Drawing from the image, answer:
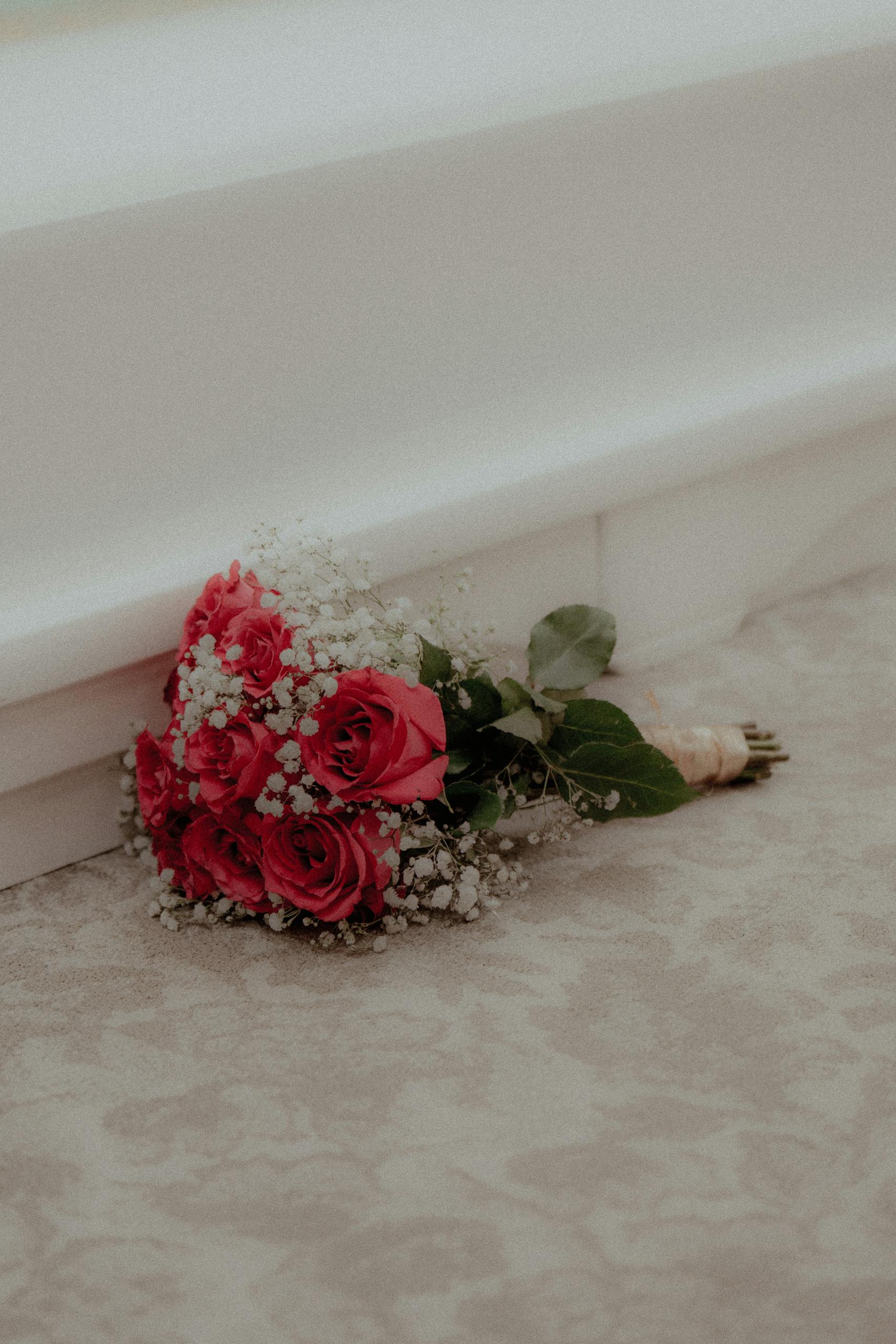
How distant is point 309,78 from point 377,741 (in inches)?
28.0

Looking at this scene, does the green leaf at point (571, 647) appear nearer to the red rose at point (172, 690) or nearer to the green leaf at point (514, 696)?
the green leaf at point (514, 696)

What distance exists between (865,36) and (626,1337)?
5.17 feet

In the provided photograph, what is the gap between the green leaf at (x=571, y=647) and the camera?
52.7 inches

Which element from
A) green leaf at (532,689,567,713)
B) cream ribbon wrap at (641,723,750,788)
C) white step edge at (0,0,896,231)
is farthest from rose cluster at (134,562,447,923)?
white step edge at (0,0,896,231)

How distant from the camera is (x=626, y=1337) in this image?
857 millimetres

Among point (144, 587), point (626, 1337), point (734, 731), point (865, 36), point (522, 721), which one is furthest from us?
point (865, 36)

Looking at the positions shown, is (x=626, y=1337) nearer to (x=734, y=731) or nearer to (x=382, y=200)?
(x=734, y=731)

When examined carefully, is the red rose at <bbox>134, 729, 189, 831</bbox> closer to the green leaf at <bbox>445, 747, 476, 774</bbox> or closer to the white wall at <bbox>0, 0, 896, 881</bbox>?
the white wall at <bbox>0, 0, 896, 881</bbox>

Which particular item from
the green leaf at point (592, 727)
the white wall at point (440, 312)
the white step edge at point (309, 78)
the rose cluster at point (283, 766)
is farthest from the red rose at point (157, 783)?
the white step edge at point (309, 78)

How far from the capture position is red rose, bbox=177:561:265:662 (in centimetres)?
125

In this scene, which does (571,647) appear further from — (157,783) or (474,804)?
(157,783)

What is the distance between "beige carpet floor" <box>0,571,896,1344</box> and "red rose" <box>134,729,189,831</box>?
0.12m

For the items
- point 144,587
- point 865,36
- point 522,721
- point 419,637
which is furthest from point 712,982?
point 865,36

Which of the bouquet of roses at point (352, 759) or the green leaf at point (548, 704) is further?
the green leaf at point (548, 704)
